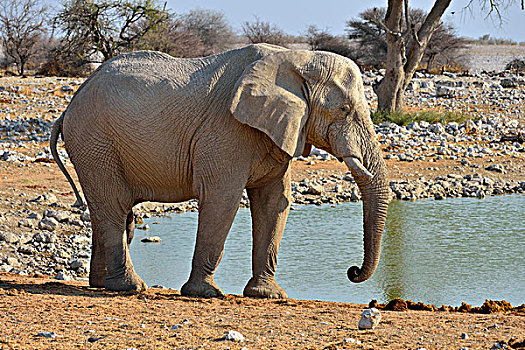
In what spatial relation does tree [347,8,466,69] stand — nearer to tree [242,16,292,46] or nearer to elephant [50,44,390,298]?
tree [242,16,292,46]

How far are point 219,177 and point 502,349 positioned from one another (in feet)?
9.31

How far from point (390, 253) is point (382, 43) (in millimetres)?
31664

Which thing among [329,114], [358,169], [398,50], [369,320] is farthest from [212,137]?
[398,50]

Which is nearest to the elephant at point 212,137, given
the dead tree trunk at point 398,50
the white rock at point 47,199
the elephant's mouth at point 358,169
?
the elephant's mouth at point 358,169

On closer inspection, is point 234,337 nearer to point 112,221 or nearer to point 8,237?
point 112,221

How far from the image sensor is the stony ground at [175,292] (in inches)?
194

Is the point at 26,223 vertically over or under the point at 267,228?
under

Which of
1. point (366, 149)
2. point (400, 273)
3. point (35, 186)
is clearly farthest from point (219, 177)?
point (35, 186)

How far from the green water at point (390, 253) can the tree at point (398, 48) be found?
302 inches

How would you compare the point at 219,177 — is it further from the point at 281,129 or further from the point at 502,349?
the point at 502,349

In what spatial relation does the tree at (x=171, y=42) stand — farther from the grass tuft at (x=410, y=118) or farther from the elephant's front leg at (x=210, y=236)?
the elephant's front leg at (x=210, y=236)

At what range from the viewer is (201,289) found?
22.2 feet

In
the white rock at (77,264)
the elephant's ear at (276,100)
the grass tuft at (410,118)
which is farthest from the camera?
the grass tuft at (410,118)

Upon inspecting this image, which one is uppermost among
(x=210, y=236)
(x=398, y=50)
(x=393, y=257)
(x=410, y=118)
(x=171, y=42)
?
(x=171, y=42)
